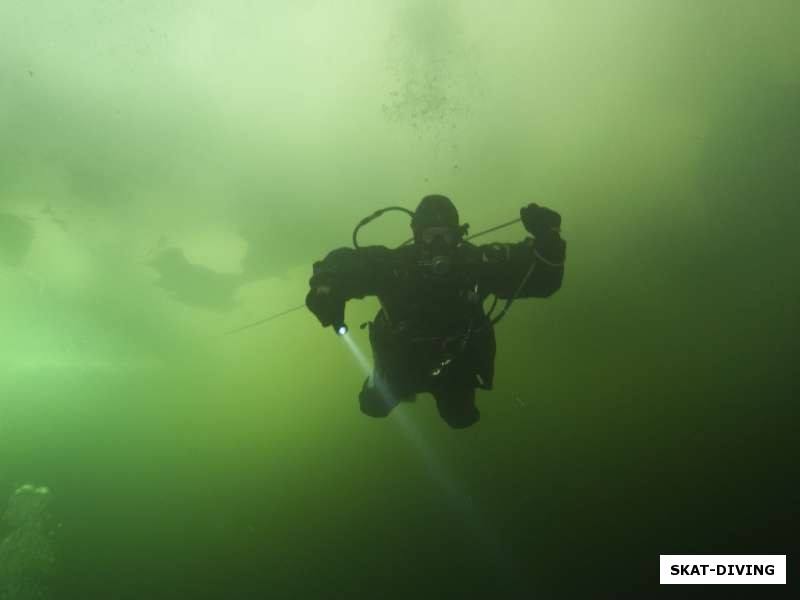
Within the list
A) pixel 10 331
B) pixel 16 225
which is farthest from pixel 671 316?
pixel 10 331

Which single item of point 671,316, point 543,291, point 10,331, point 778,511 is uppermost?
point 671,316

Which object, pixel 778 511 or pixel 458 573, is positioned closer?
pixel 458 573

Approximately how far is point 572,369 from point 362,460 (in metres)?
16.4

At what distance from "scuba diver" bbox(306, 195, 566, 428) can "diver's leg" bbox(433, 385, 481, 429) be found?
10 centimetres

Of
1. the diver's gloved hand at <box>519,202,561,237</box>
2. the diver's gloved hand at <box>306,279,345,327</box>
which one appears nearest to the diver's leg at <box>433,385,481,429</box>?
the diver's gloved hand at <box>306,279,345,327</box>

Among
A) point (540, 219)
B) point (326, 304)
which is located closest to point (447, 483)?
point (540, 219)

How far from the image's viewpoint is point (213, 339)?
84.2ft

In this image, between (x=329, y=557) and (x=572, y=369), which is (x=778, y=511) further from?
(x=329, y=557)

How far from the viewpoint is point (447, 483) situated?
111 feet

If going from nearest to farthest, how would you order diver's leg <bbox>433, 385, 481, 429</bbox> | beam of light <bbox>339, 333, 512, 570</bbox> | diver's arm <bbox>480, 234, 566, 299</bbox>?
diver's arm <bbox>480, 234, 566, 299</bbox> < diver's leg <bbox>433, 385, 481, 429</bbox> < beam of light <bbox>339, 333, 512, 570</bbox>

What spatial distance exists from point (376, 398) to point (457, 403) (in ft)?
3.36

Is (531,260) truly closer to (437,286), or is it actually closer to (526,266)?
(526,266)

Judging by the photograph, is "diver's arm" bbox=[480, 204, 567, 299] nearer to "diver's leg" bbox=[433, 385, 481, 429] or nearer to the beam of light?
"diver's leg" bbox=[433, 385, 481, 429]

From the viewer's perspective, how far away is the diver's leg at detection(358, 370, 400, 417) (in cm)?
508
